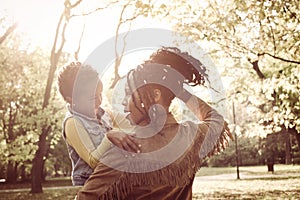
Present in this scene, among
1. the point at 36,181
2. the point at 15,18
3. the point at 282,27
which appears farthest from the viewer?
the point at 36,181

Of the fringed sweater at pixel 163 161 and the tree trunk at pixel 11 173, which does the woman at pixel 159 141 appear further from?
the tree trunk at pixel 11 173

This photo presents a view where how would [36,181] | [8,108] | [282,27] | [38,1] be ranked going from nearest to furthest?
1. [282,27]
2. [38,1]
3. [36,181]
4. [8,108]

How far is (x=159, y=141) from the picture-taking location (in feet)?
7.66

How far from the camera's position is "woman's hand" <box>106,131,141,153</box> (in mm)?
2203

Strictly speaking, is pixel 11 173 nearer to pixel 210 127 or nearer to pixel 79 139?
pixel 79 139

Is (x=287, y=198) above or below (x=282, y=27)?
below

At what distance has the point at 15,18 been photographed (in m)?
24.2

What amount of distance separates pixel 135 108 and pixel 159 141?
20cm

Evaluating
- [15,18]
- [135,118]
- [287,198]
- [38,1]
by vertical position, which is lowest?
[287,198]

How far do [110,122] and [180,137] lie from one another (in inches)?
42.0

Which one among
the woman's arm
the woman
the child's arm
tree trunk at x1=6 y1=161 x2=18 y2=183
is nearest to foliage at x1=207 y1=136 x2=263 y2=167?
tree trunk at x1=6 y1=161 x2=18 y2=183

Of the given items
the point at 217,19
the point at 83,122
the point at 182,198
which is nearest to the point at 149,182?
the point at 182,198

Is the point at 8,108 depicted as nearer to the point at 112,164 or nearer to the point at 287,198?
the point at 287,198

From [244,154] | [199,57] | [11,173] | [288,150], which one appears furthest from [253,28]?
[244,154]
